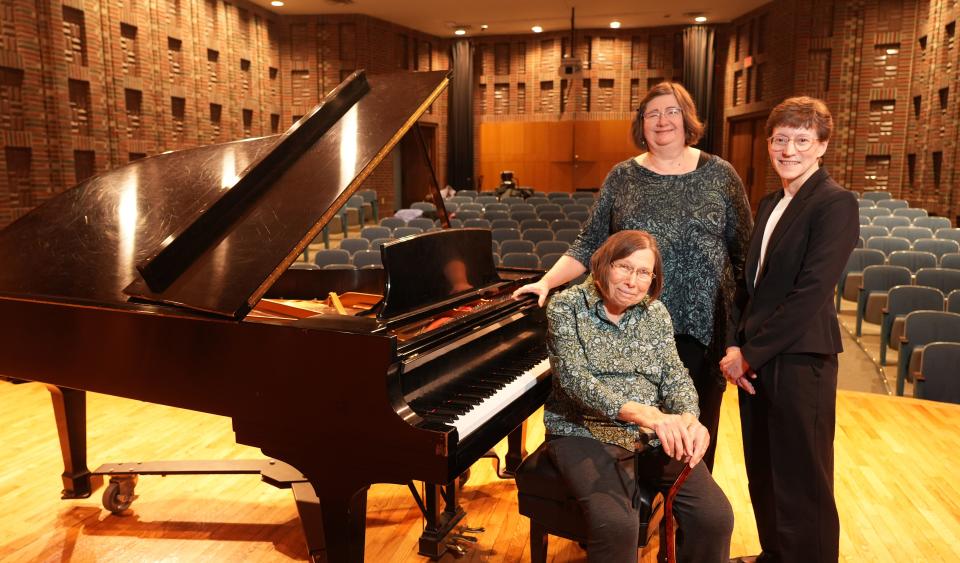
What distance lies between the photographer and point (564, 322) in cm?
206

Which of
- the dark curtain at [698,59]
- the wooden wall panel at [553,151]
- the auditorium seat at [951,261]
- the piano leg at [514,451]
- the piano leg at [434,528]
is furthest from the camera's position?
the wooden wall panel at [553,151]

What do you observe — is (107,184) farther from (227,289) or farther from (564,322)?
(564,322)

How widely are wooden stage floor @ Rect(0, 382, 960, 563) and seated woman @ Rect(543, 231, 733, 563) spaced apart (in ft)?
2.62

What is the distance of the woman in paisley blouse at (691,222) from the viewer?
Result: 232 centimetres

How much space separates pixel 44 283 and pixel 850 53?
1432 centimetres

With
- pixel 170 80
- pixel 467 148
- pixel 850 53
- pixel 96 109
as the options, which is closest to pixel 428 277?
pixel 96 109

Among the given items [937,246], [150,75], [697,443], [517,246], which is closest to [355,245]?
[517,246]

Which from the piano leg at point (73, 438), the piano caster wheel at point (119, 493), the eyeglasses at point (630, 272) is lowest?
the piano caster wheel at point (119, 493)

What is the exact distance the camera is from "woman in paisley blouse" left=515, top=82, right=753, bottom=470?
232 cm

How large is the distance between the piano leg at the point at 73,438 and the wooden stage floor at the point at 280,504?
3.8 inches

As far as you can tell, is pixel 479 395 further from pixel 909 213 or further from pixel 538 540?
pixel 909 213

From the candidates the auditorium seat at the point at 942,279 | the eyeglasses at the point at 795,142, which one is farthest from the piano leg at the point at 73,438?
the auditorium seat at the point at 942,279

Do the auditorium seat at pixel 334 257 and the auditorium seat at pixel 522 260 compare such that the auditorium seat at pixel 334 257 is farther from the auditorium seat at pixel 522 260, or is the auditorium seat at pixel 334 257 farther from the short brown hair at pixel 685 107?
the short brown hair at pixel 685 107

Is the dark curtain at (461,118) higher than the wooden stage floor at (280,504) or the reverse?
higher
